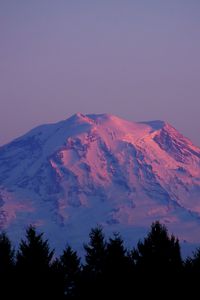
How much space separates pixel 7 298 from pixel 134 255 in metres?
13.8

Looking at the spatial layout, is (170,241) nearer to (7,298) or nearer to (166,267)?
(166,267)

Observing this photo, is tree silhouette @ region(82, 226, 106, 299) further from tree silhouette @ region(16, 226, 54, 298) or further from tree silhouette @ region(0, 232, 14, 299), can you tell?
tree silhouette @ region(16, 226, 54, 298)

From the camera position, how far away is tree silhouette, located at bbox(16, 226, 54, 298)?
3797 cm

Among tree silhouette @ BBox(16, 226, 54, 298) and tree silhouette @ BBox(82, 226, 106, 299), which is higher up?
tree silhouette @ BBox(82, 226, 106, 299)

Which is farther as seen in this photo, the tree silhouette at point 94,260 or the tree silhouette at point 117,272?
the tree silhouette at point 94,260

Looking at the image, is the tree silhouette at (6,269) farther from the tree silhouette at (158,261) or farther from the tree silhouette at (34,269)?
the tree silhouette at (158,261)

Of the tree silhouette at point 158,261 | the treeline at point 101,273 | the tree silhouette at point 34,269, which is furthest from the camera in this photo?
the tree silhouette at point 158,261

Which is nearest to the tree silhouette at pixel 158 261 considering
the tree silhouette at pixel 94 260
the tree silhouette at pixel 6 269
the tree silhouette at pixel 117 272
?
the tree silhouette at pixel 117 272

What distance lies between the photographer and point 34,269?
38812mm

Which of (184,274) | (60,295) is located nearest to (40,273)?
(60,295)

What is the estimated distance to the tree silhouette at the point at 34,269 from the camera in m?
38.0

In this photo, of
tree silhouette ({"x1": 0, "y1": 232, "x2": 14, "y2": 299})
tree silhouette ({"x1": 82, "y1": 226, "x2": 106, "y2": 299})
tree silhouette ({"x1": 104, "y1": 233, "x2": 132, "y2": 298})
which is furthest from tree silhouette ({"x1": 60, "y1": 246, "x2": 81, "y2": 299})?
tree silhouette ({"x1": 0, "y1": 232, "x2": 14, "y2": 299})

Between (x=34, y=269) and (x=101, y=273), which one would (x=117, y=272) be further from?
(x=34, y=269)

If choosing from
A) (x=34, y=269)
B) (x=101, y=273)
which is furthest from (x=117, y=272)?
(x=34, y=269)
